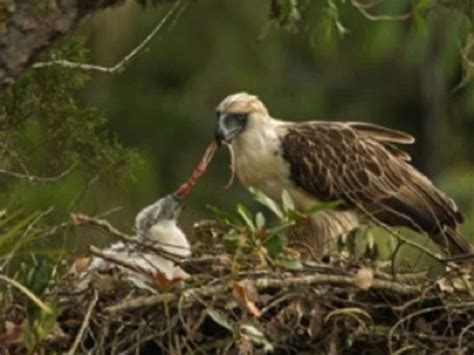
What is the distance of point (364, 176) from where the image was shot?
10.5 m

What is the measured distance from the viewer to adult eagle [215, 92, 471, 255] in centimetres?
1015

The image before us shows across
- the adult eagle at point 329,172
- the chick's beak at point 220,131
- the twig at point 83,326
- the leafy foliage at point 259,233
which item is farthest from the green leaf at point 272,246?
the chick's beak at point 220,131

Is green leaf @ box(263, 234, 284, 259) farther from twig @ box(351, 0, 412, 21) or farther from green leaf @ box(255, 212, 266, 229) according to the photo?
twig @ box(351, 0, 412, 21)

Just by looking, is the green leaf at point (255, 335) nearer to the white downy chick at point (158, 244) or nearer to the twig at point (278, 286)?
the twig at point (278, 286)

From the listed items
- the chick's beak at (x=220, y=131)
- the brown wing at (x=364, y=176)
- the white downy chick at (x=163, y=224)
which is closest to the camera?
the white downy chick at (x=163, y=224)

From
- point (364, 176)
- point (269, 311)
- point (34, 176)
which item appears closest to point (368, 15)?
point (269, 311)

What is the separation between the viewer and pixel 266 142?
1030cm

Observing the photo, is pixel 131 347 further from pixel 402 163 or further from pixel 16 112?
pixel 402 163

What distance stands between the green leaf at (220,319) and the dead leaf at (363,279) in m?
0.44

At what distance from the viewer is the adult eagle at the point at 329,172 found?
1015 cm

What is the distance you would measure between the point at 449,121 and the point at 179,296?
1498 centimetres

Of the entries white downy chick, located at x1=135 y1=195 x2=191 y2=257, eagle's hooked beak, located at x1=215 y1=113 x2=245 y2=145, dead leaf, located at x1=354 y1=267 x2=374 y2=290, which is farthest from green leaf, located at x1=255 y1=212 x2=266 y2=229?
eagle's hooked beak, located at x1=215 y1=113 x2=245 y2=145

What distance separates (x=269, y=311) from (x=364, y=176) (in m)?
2.78

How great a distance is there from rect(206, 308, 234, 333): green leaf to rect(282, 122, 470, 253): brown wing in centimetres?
262
